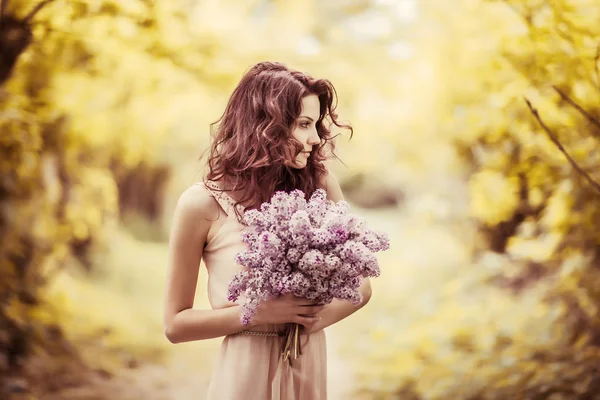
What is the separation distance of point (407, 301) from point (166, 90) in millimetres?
2097

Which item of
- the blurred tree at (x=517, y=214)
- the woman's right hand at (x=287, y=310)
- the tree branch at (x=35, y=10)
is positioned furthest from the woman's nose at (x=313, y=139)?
the tree branch at (x=35, y=10)

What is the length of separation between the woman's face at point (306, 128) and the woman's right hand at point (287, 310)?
0.29 meters

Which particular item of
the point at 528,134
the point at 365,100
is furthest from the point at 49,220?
the point at 528,134

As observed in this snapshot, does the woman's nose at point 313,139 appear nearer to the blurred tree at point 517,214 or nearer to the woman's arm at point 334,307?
the woman's arm at point 334,307

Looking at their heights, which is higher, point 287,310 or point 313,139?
point 313,139

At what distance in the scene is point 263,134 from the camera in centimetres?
128

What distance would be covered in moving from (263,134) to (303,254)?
29 cm

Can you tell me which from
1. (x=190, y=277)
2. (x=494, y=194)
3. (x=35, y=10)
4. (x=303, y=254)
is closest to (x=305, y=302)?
(x=303, y=254)

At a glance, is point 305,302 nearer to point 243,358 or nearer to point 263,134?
point 243,358

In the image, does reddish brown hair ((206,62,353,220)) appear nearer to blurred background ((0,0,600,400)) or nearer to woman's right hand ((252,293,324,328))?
woman's right hand ((252,293,324,328))

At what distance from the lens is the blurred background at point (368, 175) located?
10.8 feet

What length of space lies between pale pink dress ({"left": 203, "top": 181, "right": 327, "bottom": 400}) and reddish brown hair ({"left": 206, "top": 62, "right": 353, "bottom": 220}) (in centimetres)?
6

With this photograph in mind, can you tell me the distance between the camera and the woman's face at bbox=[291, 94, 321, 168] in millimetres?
1321

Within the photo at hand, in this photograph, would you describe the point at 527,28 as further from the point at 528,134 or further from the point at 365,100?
the point at 365,100
